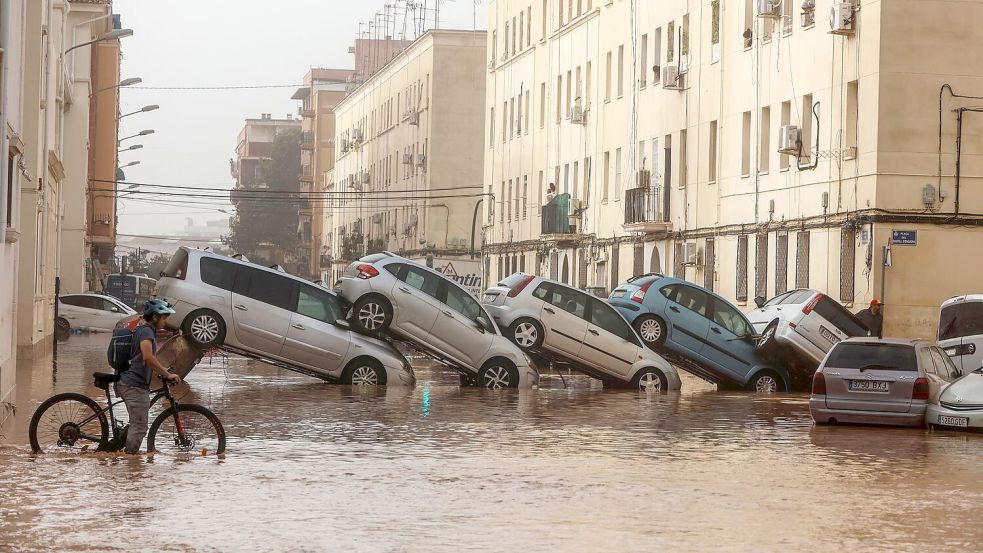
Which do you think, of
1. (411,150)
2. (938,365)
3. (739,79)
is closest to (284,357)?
(938,365)

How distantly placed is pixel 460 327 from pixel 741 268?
1677 cm

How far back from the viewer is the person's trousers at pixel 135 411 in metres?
15.1

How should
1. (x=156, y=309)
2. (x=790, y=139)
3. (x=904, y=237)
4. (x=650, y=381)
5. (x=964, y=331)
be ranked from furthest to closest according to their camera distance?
(x=790, y=139)
(x=904, y=237)
(x=650, y=381)
(x=964, y=331)
(x=156, y=309)

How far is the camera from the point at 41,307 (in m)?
40.5

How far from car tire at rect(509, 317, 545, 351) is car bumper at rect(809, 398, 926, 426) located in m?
7.49

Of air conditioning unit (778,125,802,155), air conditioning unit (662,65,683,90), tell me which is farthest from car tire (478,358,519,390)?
air conditioning unit (662,65,683,90)

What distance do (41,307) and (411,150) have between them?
164 ft

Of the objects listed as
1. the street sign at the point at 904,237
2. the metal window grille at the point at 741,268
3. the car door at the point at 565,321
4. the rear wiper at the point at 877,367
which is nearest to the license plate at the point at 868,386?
the rear wiper at the point at 877,367

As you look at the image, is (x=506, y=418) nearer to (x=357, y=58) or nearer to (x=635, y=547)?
(x=635, y=547)

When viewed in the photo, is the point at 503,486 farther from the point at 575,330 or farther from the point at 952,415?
the point at 575,330

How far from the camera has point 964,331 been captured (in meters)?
29.0

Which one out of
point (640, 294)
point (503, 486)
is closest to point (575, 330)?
point (640, 294)

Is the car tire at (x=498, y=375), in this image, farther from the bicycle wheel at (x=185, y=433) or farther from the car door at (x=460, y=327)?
the bicycle wheel at (x=185, y=433)

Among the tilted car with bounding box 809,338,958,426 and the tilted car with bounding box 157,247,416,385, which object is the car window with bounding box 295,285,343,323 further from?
the tilted car with bounding box 809,338,958,426
